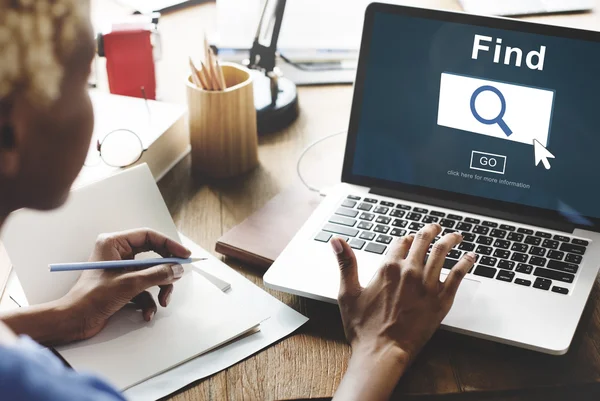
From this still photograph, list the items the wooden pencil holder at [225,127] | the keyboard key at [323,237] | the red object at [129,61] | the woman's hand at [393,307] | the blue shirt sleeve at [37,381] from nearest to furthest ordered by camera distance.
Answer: the blue shirt sleeve at [37,381] → the woman's hand at [393,307] → the keyboard key at [323,237] → the wooden pencil holder at [225,127] → the red object at [129,61]

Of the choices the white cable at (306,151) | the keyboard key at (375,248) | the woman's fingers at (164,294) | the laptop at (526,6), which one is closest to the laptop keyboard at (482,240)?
the keyboard key at (375,248)

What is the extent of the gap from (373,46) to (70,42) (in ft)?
1.97

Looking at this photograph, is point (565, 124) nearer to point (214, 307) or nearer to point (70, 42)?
point (214, 307)

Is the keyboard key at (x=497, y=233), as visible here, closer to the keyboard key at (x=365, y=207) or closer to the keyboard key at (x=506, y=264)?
the keyboard key at (x=506, y=264)

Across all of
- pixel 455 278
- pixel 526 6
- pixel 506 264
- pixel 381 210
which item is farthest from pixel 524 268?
pixel 526 6

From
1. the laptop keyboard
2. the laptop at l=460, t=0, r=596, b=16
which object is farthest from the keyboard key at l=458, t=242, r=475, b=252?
the laptop at l=460, t=0, r=596, b=16

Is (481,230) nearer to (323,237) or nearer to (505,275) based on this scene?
(505,275)

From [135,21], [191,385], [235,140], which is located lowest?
[191,385]

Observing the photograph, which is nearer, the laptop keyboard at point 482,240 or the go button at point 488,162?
the laptop keyboard at point 482,240

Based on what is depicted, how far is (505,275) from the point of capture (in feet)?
3.05

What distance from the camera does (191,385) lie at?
0.82 meters

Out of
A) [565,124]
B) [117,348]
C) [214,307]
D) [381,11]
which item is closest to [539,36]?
[565,124]

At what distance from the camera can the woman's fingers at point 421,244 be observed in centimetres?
89

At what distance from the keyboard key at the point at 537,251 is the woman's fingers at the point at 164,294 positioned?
50 centimetres
